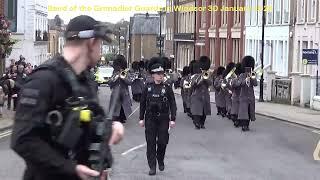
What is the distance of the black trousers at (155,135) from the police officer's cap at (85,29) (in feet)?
25.2

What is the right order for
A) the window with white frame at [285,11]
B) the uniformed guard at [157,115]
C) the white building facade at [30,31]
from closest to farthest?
1. the uniformed guard at [157,115]
2. the window with white frame at [285,11]
3. the white building facade at [30,31]

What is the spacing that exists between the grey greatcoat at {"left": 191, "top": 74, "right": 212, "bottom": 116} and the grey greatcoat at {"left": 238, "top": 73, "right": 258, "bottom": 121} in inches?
43.8

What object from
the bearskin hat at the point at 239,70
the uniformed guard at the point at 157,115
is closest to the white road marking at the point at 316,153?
the uniformed guard at the point at 157,115

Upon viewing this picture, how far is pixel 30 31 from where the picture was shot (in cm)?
5694

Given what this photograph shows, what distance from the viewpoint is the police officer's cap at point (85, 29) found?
4.05 metres

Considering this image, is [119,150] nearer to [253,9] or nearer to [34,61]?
[253,9]

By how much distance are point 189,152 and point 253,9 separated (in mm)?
35574

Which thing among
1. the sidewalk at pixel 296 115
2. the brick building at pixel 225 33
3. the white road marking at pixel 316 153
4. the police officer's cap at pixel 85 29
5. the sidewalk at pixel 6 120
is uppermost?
the brick building at pixel 225 33

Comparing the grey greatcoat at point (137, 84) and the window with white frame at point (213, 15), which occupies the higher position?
the window with white frame at point (213, 15)

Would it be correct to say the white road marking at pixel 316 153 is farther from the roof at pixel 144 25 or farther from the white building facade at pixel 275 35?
the roof at pixel 144 25

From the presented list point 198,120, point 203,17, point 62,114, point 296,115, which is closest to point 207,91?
point 198,120

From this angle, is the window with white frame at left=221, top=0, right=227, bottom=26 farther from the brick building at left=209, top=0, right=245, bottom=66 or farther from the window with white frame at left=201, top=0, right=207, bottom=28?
the window with white frame at left=201, top=0, right=207, bottom=28

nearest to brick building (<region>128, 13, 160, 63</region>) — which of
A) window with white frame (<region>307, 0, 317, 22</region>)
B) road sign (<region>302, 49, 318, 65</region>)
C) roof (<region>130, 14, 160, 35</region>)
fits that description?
roof (<region>130, 14, 160, 35</region>)

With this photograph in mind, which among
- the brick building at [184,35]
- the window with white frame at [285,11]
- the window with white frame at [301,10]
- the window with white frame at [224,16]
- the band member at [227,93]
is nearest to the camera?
the band member at [227,93]
